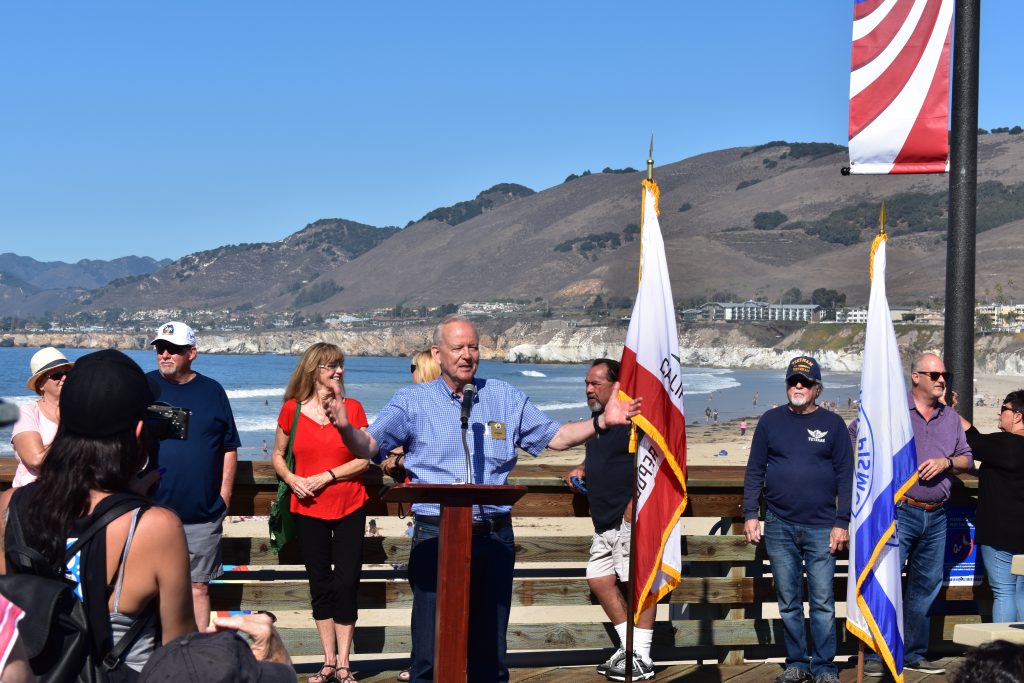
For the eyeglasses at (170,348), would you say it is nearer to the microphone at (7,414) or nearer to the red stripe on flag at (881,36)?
the microphone at (7,414)

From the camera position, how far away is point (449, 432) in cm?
503

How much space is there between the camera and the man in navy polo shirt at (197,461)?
5.45 m

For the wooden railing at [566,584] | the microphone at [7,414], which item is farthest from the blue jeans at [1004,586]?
the microphone at [7,414]

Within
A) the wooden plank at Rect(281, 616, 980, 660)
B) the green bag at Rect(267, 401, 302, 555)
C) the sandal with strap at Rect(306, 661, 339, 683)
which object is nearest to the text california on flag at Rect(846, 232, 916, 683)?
the wooden plank at Rect(281, 616, 980, 660)

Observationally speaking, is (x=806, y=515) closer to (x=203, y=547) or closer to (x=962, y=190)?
(x=962, y=190)

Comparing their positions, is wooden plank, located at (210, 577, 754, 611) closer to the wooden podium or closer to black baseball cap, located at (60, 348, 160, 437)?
the wooden podium

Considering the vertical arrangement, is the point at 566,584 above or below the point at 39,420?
below

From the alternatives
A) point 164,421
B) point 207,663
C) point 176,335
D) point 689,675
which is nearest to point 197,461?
point 176,335

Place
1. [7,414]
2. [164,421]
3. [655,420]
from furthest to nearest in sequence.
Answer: [655,420] → [164,421] → [7,414]

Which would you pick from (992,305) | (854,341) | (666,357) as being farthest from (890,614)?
(992,305)

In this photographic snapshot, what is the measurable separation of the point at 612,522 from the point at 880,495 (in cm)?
142

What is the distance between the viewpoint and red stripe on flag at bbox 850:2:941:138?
6.83m

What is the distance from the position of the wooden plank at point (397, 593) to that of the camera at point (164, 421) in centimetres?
306

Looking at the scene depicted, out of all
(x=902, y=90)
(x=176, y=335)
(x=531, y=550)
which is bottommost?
(x=531, y=550)
